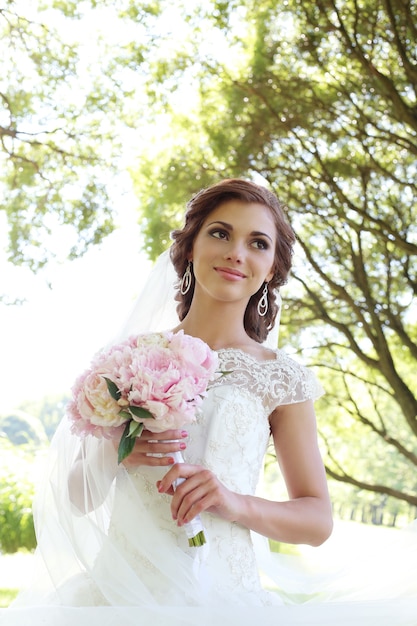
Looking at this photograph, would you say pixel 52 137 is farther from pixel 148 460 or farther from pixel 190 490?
pixel 190 490

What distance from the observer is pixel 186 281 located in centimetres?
306

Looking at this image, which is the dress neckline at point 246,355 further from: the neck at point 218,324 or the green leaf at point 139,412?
the green leaf at point 139,412

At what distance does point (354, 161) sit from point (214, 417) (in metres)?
6.87

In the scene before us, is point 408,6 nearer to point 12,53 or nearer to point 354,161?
point 354,161

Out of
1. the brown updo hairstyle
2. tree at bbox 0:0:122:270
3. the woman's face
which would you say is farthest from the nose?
tree at bbox 0:0:122:270

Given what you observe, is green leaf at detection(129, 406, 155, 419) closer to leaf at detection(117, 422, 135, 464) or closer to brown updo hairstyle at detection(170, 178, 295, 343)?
leaf at detection(117, 422, 135, 464)

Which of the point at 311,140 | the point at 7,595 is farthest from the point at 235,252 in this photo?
the point at 311,140

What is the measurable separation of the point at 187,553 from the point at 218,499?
9.7 inches

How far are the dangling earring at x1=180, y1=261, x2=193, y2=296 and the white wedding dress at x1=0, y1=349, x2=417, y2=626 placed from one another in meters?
0.38

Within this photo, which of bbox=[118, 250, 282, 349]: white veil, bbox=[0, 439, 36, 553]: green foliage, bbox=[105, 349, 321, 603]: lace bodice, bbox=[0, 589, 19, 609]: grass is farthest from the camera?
bbox=[0, 439, 36, 553]: green foliage

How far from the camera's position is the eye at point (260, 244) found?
2.78 meters

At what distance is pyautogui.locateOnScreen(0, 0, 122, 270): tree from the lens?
28.6 ft

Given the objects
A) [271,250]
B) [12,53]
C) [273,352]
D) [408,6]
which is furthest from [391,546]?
[12,53]

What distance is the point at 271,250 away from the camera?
2.81 m
